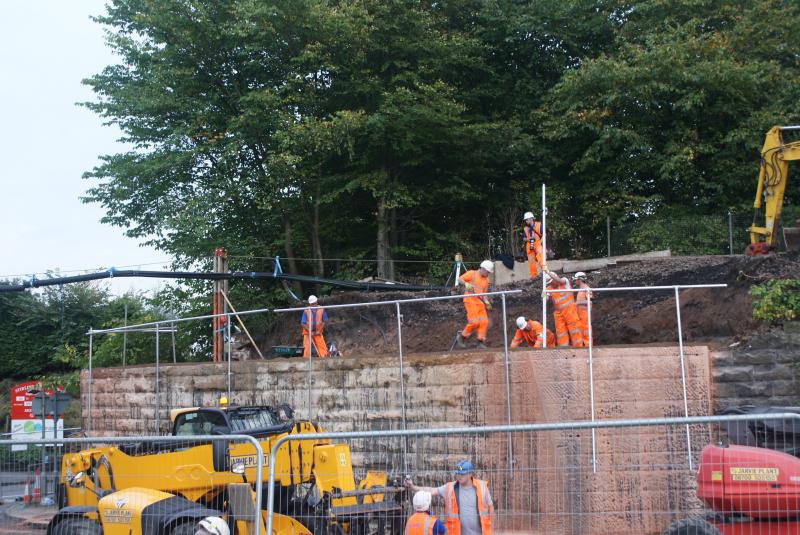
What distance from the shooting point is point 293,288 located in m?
28.1

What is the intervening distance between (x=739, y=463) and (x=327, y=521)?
14.1 feet

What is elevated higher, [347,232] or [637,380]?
[347,232]

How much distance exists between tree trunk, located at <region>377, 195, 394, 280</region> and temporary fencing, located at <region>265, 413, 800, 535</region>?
15.7 meters

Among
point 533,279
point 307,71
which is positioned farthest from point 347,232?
point 533,279

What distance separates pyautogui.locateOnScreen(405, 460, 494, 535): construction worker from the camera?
7.47 metres

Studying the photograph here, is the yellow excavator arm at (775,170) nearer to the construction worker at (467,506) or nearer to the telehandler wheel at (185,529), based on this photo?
the construction worker at (467,506)

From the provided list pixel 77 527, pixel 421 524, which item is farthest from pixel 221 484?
pixel 421 524

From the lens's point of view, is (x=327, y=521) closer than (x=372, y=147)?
Yes

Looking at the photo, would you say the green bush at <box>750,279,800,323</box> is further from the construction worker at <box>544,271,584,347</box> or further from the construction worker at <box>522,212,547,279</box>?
the construction worker at <box>522,212,547,279</box>

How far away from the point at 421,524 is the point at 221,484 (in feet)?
12.3

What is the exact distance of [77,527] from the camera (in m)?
9.65

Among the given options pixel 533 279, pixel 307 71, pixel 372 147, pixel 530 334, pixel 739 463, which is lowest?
pixel 739 463

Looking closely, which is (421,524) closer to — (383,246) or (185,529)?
(185,529)

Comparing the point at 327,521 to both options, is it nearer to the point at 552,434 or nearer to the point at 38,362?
the point at 552,434
